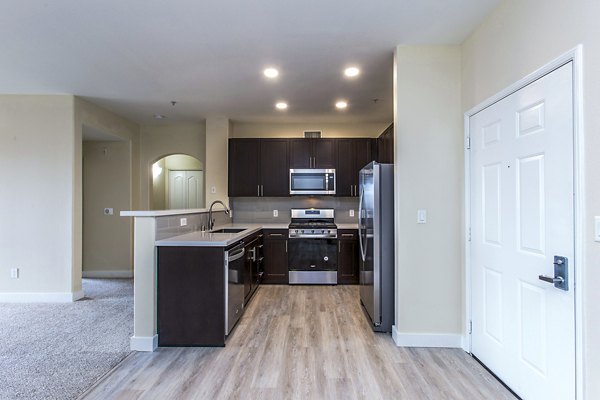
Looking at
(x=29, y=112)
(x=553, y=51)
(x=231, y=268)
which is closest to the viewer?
(x=553, y=51)

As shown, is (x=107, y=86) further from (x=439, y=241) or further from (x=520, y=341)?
(x=520, y=341)

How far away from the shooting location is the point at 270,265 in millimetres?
4840

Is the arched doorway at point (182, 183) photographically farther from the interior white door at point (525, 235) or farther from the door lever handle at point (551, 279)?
the door lever handle at point (551, 279)

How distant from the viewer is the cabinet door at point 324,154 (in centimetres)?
520

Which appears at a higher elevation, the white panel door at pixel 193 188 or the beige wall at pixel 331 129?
the beige wall at pixel 331 129

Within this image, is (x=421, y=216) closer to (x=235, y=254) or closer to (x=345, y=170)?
(x=235, y=254)

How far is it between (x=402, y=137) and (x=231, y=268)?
2.00m

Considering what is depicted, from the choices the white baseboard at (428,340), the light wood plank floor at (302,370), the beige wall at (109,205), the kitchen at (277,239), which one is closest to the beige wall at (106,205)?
the beige wall at (109,205)

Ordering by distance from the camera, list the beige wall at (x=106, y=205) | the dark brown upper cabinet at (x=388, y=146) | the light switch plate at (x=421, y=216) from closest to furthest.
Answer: the light switch plate at (x=421, y=216)
the dark brown upper cabinet at (x=388, y=146)
the beige wall at (x=106, y=205)

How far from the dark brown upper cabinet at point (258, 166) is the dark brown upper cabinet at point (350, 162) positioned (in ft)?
2.86

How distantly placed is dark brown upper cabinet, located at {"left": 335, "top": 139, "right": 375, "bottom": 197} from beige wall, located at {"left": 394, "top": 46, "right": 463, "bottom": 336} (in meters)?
2.37

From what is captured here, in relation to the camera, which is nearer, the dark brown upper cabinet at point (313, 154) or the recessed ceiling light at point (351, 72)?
the recessed ceiling light at point (351, 72)

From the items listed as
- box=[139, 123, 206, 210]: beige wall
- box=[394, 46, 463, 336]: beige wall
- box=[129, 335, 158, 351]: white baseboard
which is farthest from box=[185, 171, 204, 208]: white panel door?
box=[394, 46, 463, 336]: beige wall

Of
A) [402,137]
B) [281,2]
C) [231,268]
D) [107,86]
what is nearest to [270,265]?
[231,268]
